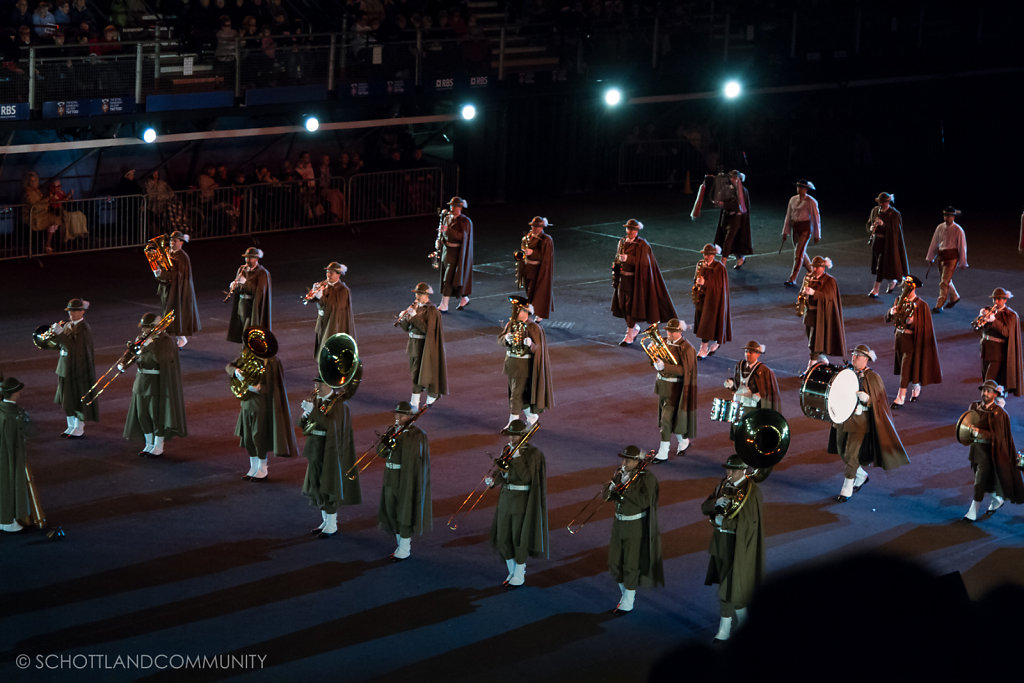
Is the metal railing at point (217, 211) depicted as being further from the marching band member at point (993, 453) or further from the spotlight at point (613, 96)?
the marching band member at point (993, 453)

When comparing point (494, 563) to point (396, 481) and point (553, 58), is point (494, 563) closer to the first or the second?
point (396, 481)

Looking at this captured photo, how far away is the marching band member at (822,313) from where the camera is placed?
68.6ft

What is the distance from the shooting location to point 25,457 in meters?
14.7

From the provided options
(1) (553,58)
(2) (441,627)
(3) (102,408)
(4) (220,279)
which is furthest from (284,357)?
(1) (553,58)

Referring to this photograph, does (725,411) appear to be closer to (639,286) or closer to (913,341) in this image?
(913,341)

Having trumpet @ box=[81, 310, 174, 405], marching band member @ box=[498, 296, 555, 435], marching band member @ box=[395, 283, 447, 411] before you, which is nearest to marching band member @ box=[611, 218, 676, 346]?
marching band member @ box=[395, 283, 447, 411]

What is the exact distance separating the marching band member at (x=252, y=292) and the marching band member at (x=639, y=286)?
5446mm

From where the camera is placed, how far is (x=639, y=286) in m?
22.7

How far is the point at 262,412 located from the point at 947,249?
1340cm

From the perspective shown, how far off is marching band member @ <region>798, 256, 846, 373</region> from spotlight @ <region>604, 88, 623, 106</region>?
1319cm

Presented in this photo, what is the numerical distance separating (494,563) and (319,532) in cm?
189

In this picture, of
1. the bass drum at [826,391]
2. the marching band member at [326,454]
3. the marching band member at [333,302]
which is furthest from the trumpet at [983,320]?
the marching band member at [326,454]

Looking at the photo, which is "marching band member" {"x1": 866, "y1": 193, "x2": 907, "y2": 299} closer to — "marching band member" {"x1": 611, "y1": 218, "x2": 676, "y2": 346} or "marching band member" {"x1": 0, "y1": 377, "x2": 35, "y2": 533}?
"marching band member" {"x1": 611, "y1": 218, "x2": 676, "y2": 346}

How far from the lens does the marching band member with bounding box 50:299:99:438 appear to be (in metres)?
17.6
